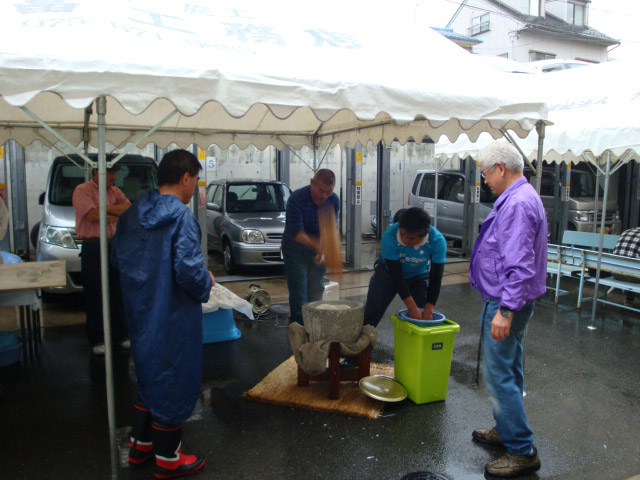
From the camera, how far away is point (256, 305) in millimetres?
6574

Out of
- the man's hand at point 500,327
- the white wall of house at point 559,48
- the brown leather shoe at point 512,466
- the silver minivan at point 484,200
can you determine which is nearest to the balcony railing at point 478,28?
the white wall of house at point 559,48

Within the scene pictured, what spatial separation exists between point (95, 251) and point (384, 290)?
2808mm

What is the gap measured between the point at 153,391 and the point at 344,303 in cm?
195

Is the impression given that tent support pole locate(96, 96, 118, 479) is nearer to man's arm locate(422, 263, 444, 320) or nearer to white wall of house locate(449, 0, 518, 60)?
man's arm locate(422, 263, 444, 320)

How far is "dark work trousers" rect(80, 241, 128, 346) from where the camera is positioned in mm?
4883

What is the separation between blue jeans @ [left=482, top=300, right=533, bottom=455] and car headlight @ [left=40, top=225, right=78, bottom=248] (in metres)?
5.48

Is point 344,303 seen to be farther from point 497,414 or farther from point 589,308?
point 589,308

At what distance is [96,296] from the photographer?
4.96 meters

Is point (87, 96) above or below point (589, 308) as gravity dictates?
→ above

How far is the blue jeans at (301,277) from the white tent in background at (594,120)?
91.9 inches

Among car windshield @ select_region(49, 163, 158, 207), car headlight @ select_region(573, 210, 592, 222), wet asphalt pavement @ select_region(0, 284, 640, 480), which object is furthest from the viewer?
car headlight @ select_region(573, 210, 592, 222)

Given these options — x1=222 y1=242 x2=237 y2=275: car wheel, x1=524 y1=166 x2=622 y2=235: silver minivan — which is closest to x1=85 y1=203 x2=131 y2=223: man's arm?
x1=222 y1=242 x2=237 y2=275: car wheel

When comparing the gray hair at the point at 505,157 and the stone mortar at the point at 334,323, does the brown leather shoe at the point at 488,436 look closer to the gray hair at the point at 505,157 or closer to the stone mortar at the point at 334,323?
the stone mortar at the point at 334,323

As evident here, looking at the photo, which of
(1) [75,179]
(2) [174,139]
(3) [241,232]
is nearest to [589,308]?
(3) [241,232]
